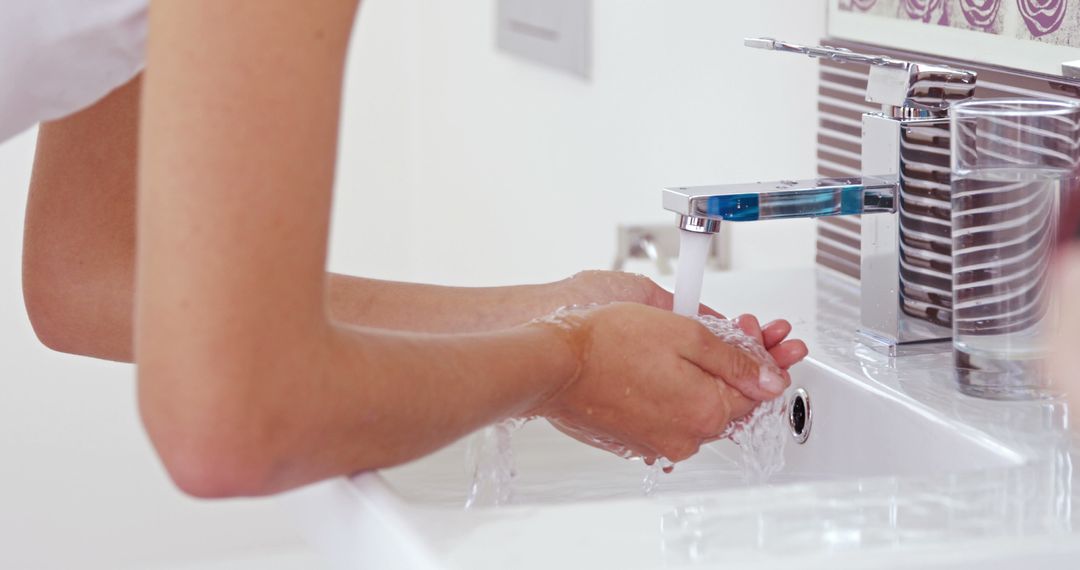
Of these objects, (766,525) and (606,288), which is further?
(606,288)

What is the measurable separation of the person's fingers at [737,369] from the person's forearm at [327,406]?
0.15 m

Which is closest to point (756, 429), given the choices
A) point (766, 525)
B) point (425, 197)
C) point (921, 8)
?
point (766, 525)

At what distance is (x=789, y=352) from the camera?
846 mm

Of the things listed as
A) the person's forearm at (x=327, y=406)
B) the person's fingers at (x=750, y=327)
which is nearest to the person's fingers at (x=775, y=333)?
the person's fingers at (x=750, y=327)

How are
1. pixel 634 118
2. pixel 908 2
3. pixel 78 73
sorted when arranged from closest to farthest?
pixel 78 73
pixel 908 2
pixel 634 118

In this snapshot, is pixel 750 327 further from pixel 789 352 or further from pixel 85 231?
Answer: pixel 85 231

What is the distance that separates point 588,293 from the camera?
91 centimetres

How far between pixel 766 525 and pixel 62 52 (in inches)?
18.2

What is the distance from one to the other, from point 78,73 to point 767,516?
1.52 feet

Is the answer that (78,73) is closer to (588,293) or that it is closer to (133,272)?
(133,272)

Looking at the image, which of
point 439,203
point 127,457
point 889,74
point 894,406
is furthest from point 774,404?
point 127,457

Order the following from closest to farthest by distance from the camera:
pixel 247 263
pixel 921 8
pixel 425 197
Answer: pixel 247 263 → pixel 921 8 → pixel 425 197

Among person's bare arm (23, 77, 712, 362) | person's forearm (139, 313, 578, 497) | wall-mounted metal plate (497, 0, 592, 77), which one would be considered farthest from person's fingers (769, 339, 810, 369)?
wall-mounted metal plate (497, 0, 592, 77)

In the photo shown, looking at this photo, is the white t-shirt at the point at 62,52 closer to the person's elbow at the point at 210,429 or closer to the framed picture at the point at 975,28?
the person's elbow at the point at 210,429
